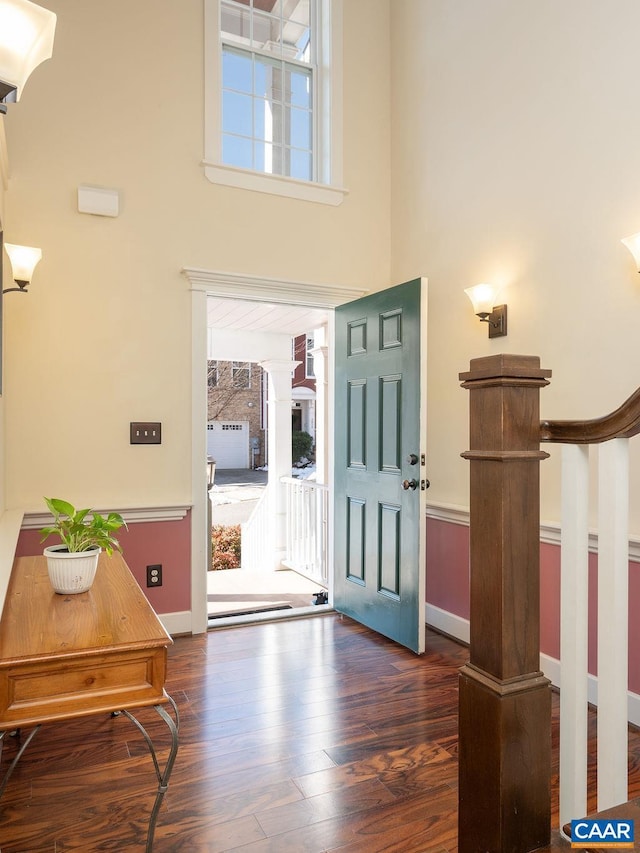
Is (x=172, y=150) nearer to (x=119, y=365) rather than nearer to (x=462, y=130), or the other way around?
(x=119, y=365)

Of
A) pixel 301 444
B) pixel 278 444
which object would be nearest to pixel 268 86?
pixel 278 444

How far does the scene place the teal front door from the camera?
3.17m

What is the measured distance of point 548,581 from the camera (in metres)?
2.81

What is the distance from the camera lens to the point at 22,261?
2.82 meters

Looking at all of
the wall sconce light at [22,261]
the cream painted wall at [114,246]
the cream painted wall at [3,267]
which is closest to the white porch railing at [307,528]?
the cream painted wall at [114,246]

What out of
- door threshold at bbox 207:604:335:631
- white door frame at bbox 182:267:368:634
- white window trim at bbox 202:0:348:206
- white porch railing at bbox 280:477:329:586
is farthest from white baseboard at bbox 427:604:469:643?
white window trim at bbox 202:0:348:206

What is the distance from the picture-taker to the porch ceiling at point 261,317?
504 centimetres

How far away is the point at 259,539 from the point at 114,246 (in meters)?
3.83

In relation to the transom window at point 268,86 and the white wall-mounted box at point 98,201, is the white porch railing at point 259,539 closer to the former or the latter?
the transom window at point 268,86

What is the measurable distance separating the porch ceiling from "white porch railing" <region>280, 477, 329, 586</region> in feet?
5.03

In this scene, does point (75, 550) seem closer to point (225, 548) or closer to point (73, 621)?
point (73, 621)

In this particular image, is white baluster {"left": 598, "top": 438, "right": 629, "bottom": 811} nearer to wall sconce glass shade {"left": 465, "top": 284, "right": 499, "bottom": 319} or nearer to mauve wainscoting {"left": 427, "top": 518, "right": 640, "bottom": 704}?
mauve wainscoting {"left": 427, "top": 518, "right": 640, "bottom": 704}

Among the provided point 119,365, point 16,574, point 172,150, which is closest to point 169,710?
point 16,574

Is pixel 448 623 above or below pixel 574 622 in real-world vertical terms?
below
